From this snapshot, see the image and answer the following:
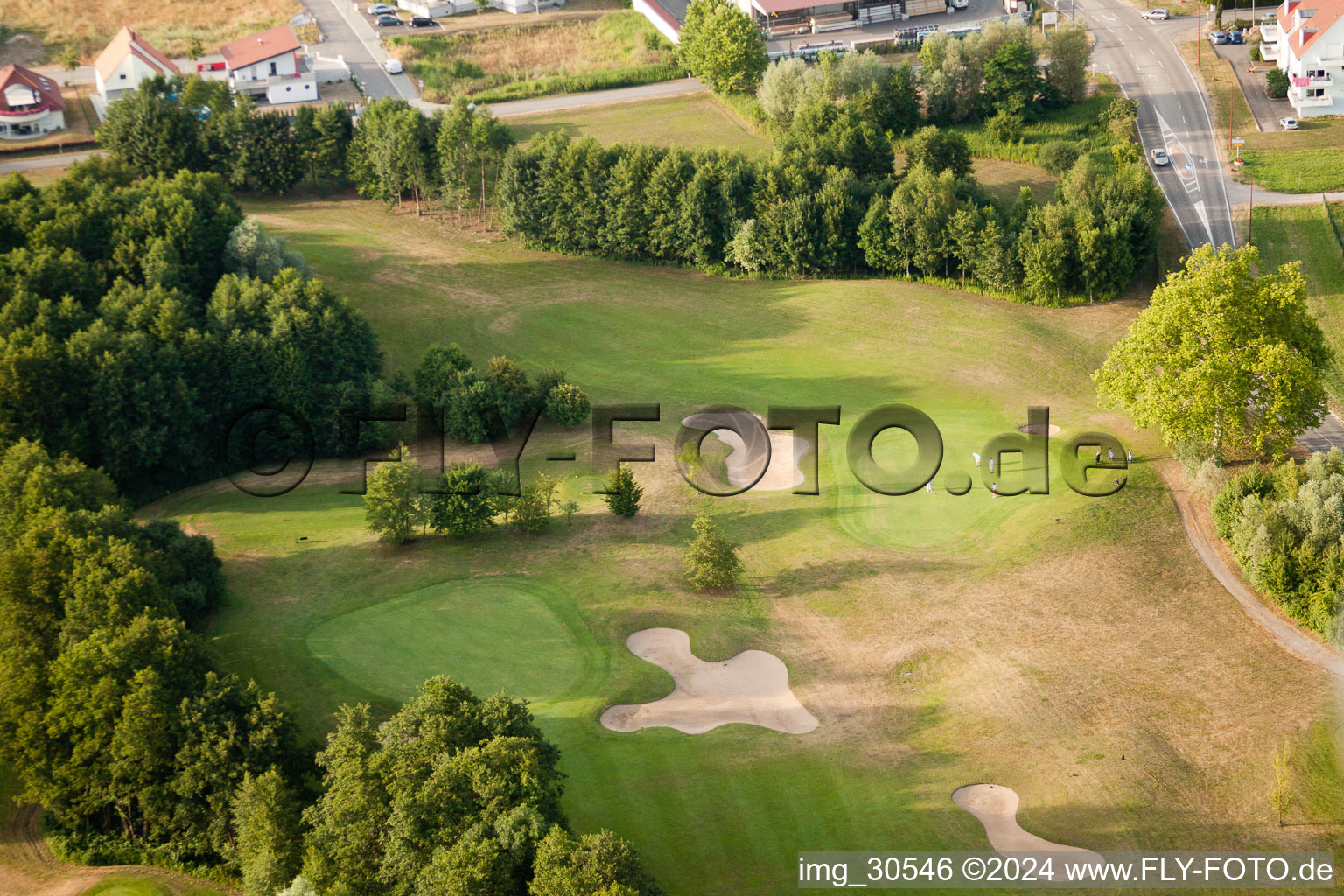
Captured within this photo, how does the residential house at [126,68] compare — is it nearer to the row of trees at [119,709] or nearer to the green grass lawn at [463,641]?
the row of trees at [119,709]

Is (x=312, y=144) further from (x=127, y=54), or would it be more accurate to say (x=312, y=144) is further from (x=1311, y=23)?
(x=1311, y=23)

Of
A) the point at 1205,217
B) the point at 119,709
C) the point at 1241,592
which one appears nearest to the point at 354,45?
the point at 1205,217

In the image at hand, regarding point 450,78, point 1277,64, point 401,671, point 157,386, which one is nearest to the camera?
point 401,671

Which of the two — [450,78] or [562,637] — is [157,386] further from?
[450,78]

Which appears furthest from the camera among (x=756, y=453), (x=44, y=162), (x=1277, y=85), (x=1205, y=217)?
(x=44, y=162)

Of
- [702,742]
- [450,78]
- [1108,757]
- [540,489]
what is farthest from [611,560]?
[450,78]

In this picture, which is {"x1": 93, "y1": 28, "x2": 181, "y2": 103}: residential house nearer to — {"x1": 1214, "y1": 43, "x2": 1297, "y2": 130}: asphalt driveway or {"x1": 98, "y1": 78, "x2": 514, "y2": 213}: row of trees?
{"x1": 98, "y1": 78, "x2": 514, "y2": 213}: row of trees

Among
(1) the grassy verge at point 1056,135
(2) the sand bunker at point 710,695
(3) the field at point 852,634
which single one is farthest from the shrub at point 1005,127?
(2) the sand bunker at point 710,695
